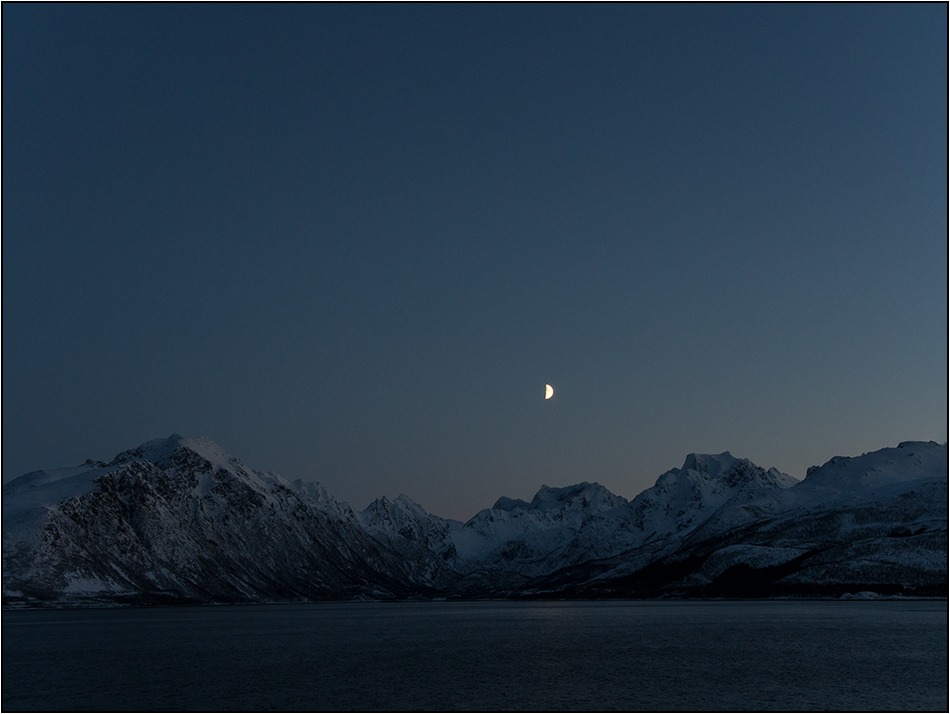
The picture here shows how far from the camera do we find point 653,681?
90.5m

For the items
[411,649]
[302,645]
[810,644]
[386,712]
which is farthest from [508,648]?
[386,712]

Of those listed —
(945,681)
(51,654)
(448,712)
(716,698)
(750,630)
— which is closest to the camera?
(448,712)

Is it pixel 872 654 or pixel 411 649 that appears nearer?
pixel 872 654

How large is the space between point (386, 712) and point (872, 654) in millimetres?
74395

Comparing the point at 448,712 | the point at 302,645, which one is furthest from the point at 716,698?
the point at 302,645

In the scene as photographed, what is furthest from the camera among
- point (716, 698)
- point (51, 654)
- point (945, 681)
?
point (51, 654)

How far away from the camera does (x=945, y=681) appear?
8706 centimetres

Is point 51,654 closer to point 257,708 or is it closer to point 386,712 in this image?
point 257,708

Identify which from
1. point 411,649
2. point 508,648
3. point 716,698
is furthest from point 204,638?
point 716,698

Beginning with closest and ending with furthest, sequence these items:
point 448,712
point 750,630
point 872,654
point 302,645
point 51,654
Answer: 1. point 448,712
2. point 872,654
3. point 51,654
4. point 302,645
5. point 750,630

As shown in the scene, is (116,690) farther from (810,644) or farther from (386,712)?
(810,644)

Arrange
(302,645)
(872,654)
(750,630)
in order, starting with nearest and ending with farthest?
1. (872,654)
2. (302,645)
3. (750,630)

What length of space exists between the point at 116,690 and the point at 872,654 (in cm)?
9393

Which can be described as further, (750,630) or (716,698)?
→ (750,630)
